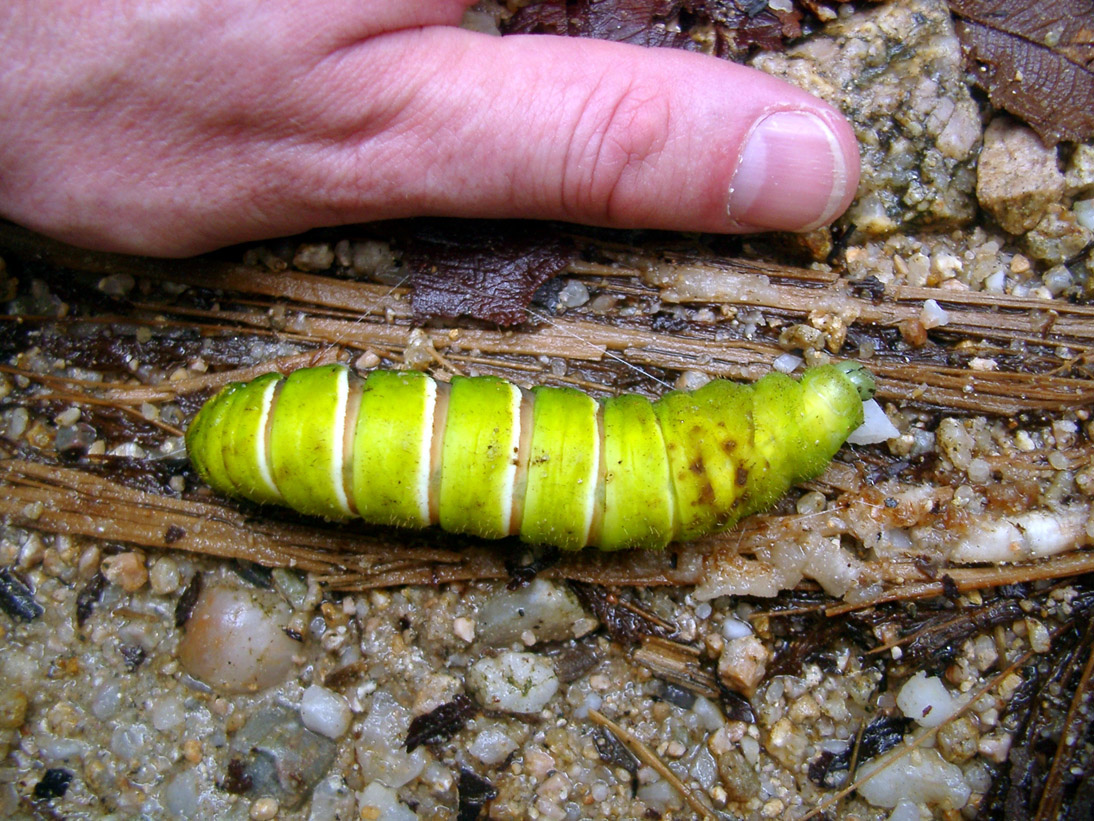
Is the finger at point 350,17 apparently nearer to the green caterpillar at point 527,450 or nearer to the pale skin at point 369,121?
the pale skin at point 369,121

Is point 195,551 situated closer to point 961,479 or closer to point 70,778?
point 70,778

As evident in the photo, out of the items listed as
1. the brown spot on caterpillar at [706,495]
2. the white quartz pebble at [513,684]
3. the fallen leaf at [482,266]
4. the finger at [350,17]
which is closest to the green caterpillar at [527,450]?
the brown spot on caterpillar at [706,495]

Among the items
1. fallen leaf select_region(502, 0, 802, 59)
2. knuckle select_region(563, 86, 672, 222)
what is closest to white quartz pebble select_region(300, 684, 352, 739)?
knuckle select_region(563, 86, 672, 222)

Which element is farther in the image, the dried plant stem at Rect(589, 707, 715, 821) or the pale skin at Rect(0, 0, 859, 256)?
the dried plant stem at Rect(589, 707, 715, 821)

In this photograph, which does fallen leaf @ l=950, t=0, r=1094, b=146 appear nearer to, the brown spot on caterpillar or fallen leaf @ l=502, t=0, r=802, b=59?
fallen leaf @ l=502, t=0, r=802, b=59

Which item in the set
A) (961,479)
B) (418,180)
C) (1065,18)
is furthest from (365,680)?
(1065,18)

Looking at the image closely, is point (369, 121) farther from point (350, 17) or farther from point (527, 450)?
point (527, 450)

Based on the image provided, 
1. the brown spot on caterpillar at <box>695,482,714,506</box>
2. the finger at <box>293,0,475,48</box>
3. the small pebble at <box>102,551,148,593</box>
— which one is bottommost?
the small pebble at <box>102,551,148,593</box>

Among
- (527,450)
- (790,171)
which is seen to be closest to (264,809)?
(527,450)
